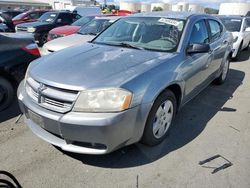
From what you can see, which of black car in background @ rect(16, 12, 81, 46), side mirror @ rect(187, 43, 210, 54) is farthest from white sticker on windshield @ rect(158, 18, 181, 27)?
black car in background @ rect(16, 12, 81, 46)

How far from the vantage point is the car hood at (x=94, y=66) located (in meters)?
2.48

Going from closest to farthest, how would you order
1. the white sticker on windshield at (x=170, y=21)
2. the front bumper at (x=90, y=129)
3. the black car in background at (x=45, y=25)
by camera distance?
the front bumper at (x=90, y=129) → the white sticker on windshield at (x=170, y=21) → the black car in background at (x=45, y=25)

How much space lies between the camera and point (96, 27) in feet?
24.1

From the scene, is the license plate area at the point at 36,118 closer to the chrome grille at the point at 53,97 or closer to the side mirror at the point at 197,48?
the chrome grille at the point at 53,97

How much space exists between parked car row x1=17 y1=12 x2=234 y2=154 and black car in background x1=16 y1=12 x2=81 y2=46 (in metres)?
7.53

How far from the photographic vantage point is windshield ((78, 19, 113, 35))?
7.22 m

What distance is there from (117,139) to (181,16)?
93.6 inches

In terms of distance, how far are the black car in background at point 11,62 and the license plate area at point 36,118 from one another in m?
1.64

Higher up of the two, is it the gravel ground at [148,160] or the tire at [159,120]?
the tire at [159,120]

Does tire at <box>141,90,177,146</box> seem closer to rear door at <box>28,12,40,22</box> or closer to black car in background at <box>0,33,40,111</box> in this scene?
black car in background at <box>0,33,40,111</box>

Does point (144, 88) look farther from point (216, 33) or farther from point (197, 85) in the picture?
point (216, 33)

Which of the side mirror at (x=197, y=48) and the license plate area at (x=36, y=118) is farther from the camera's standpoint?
the side mirror at (x=197, y=48)

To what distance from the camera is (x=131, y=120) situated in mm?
2443

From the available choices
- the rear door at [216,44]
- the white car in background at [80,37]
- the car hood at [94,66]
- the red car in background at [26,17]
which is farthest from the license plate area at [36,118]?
the red car in background at [26,17]
